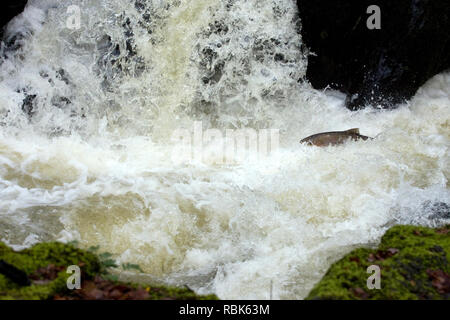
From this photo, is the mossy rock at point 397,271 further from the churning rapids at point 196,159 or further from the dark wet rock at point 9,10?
the dark wet rock at point 9,10

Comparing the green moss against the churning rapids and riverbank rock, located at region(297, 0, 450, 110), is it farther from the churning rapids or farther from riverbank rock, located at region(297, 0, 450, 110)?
riverbank rock, located at region(297, 0, 450, 110)

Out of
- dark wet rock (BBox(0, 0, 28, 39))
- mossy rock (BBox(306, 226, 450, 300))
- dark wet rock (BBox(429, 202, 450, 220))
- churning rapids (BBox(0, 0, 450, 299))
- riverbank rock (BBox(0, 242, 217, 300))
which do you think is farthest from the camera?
dark wet rock (BBox(0, 0, 28, 39))

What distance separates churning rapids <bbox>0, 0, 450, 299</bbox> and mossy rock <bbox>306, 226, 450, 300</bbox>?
0.67 m

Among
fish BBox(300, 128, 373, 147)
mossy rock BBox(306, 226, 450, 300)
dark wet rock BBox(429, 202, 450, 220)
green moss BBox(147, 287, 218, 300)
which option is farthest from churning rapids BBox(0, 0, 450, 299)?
green moss BBox(147, 287, 218, 300)

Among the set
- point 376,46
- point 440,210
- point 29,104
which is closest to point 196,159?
point 29,104

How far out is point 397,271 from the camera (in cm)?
311

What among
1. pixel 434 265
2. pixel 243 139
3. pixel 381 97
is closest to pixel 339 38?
pixel 381 97

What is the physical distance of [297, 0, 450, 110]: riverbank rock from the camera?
7996mm

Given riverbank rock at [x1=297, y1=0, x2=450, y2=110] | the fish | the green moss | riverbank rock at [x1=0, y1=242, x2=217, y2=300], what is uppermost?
riverbank rock at [x1=297, y1=0, x2=450, y2=110]

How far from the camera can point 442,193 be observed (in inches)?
220

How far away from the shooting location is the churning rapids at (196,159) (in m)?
4.73

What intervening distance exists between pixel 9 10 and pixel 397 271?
24.4ft

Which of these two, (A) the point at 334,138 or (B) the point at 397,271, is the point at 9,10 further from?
(B) the point at 397,271

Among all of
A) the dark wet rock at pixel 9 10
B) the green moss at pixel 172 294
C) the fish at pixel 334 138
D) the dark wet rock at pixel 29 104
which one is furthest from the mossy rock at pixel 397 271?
the dark wet rock at pixel 9 10
